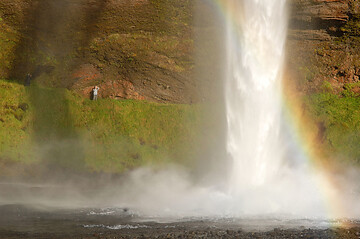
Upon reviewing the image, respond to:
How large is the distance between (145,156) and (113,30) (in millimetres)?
8414

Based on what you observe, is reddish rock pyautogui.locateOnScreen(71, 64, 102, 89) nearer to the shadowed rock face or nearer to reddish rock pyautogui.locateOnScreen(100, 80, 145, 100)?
reddish rock pyautogui.locateOnScreen(100, 80, 145, 100)

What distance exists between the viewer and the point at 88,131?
2580 cm

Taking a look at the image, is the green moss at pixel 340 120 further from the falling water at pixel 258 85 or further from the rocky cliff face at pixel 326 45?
the falling water at pixel 258 85

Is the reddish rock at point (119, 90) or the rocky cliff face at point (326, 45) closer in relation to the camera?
the rocky cliff face at point (326, 45)

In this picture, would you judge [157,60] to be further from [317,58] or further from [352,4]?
[352,4]

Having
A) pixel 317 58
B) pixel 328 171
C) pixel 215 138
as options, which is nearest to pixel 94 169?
pixel 215 138

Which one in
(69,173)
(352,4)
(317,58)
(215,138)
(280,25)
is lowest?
(69,173)

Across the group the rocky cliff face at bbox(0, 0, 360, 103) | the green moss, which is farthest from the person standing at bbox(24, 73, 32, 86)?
the green moss

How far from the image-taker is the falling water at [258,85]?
19500mm

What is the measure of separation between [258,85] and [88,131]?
11038 millimetres

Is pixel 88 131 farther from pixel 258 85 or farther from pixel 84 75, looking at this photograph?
pixel 258 85

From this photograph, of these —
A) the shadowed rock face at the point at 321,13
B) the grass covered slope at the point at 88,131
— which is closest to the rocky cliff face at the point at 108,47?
the grass covered slope at the point at 88,131

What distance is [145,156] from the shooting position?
25656 mm

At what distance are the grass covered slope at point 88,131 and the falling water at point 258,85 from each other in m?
7.17
